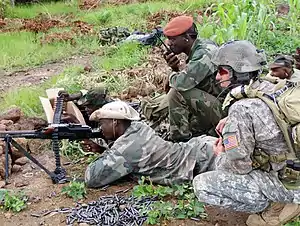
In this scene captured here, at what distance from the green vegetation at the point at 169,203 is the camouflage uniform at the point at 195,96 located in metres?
1.03

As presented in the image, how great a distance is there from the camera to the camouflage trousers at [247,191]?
4000 mm

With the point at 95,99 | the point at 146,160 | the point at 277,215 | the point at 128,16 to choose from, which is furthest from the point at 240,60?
the point at 128,16

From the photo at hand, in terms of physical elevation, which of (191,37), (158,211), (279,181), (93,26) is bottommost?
(93,26)

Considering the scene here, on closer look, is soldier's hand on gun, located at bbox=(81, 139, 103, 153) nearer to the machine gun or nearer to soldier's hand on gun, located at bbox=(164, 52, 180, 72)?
the machine gun

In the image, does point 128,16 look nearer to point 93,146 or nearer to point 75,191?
point 93,146

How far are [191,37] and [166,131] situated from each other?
105 centimetres

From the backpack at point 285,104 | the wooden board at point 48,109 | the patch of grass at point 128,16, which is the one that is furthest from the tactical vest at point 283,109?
the patch of grass at point 128,16

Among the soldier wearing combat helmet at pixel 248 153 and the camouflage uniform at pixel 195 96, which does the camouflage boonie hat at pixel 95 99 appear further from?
the soldier wearing combat helmet at pixel 248 153

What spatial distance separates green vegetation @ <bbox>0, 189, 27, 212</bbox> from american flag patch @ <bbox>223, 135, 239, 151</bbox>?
183 centimetres

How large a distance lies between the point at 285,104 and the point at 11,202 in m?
2.35

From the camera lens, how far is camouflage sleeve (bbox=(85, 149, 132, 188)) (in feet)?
15.6

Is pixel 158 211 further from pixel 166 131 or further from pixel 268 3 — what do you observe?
pixel 268 3

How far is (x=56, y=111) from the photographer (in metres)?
5.45

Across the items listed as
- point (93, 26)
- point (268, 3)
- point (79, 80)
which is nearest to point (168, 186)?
point (79, 80)
